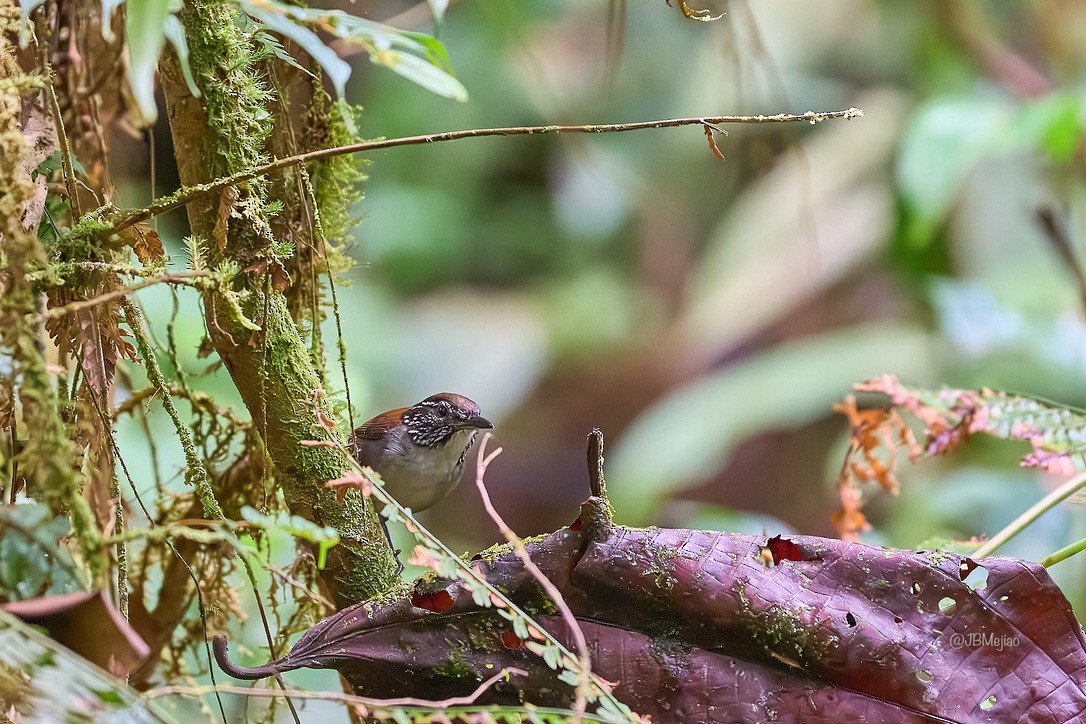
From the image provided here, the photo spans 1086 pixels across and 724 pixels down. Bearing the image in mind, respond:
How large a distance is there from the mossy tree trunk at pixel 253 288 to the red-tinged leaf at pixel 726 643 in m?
0.27

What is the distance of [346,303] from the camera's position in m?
6.07

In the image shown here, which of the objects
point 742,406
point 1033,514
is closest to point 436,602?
point 1033,514

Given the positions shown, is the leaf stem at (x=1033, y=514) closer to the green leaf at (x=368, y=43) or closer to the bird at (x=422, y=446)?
the green leaf at (x=368, y=43)

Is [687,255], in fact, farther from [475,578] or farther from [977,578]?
[475,578]

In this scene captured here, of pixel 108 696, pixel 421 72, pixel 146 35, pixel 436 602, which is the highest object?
pixel 146 35

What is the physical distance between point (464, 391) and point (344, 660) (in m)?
5.20

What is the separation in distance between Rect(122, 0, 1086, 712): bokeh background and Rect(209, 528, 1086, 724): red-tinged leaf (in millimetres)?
4041

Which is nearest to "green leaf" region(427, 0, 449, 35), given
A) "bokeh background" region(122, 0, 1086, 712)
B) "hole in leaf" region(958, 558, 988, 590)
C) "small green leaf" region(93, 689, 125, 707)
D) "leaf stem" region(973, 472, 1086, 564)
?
"small green leaf" region(93, 689, 125, 707)

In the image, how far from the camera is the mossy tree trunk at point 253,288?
1504mm

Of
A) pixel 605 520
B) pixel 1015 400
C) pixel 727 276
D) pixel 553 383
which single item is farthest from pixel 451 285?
pixel 605 520

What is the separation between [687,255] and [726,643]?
6593 millimetres

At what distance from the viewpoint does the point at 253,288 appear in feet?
4.99

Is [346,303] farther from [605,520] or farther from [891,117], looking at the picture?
[605,520]

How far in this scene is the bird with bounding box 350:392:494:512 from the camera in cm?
276
